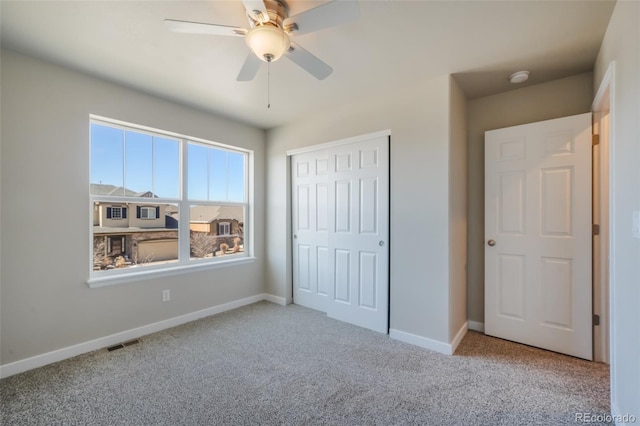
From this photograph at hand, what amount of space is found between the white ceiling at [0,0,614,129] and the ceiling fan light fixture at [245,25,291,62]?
23 centimetres

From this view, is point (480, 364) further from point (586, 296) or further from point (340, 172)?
point (340, 172)

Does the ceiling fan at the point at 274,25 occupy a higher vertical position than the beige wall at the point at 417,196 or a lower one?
higher

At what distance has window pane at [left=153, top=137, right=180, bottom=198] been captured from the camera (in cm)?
307

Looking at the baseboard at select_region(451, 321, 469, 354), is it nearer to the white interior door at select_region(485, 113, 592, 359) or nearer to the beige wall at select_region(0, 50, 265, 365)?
the white interior door at select_region(485, 113, 592, 359)

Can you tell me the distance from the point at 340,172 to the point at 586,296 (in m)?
2.52

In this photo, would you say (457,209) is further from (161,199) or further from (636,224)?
(161,199)

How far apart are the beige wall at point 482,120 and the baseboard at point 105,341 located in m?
2.38

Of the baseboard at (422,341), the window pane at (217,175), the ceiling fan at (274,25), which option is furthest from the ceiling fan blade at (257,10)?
the baseboard at (422,341)

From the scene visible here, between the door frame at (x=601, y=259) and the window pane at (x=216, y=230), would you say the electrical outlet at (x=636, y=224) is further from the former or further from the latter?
the window pane at (x=216, y=230)

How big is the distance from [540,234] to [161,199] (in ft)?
12.6

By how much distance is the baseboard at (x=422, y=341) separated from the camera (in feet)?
8.08

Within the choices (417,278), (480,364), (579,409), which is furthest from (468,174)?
(579,409)

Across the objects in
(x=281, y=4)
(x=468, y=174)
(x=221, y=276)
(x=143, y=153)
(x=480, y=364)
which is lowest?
(x=480, y=364)

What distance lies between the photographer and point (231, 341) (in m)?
2.69
